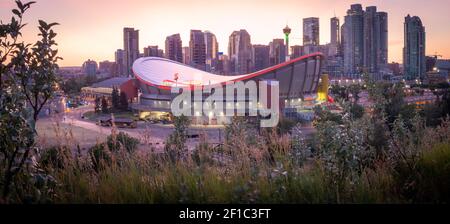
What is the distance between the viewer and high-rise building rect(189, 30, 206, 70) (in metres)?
96.8

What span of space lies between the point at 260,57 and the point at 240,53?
674 centimetres

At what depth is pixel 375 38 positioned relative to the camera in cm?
7838

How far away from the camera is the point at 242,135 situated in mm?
4625

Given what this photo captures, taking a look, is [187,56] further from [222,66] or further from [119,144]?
[119,144]

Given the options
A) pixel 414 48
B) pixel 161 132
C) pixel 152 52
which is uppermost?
pixel 152 52

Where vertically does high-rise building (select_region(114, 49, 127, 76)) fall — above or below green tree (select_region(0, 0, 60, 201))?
above

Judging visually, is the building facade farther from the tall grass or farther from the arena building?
the tall grass

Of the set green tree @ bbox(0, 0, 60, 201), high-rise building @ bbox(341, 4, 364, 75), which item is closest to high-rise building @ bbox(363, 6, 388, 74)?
high-rise building @ bbox(341, 4, 364, 75)

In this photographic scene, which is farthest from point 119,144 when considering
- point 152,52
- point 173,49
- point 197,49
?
point 152,52

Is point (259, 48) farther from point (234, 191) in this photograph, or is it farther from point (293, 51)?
point (234, 191)

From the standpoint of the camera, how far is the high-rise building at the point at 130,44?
9819 cm

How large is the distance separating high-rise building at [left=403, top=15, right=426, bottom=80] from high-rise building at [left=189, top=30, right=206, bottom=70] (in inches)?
1853

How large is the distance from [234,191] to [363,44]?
82.5 m

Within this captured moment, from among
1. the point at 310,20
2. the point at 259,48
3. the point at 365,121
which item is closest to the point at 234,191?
the point at 365,121
